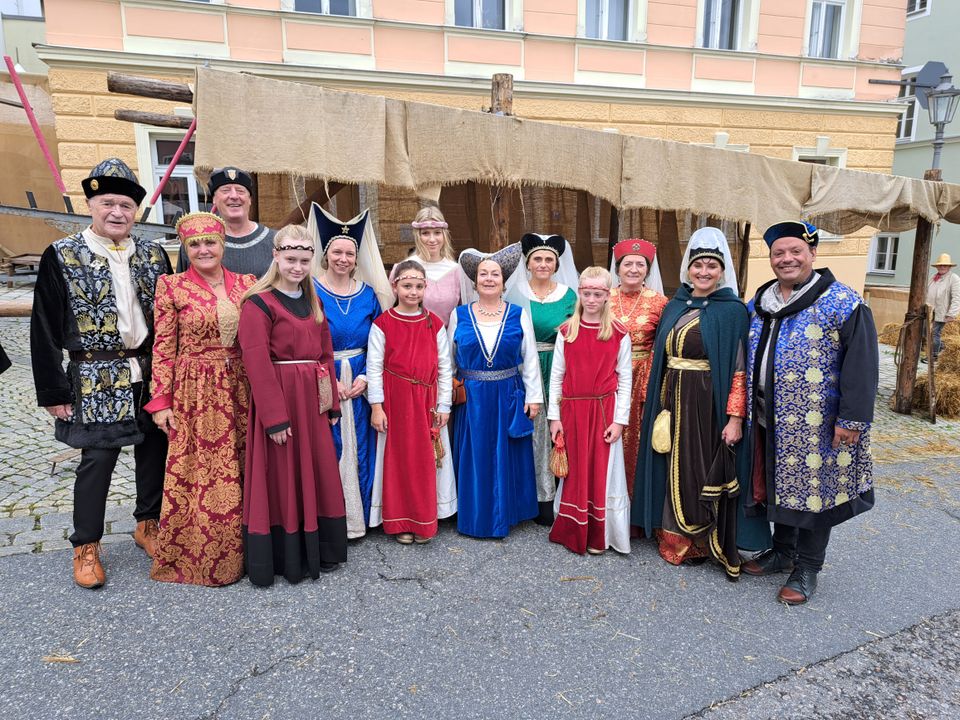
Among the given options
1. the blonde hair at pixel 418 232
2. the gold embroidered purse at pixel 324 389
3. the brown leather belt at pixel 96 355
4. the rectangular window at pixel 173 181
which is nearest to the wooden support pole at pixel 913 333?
the blonde hair at pixel 418 232

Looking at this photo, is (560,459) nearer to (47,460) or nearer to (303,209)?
(303,209)

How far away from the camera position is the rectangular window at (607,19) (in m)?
10.2

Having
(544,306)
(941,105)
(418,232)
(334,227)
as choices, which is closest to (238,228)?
(334,227)

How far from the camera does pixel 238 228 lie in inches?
134

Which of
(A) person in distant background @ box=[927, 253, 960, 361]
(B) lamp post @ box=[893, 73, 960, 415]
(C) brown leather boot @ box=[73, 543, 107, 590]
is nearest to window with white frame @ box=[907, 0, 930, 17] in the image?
(A) person in distant background @ box=[927, 253, 960, 361]

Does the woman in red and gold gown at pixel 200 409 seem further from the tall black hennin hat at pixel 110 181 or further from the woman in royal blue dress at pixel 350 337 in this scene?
the woman in royal blue dress at pixel 350 337

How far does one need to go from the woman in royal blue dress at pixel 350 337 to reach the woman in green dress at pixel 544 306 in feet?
2.75

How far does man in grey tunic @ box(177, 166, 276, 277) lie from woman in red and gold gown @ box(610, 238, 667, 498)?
1.99m

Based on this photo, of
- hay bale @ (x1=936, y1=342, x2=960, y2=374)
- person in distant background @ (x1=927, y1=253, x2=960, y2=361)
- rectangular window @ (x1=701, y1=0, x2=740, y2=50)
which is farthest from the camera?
rectangular window @ (x1=701, y1=0, x2=740, y2=50)

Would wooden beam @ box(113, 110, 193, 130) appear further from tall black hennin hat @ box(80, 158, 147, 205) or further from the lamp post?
the lamp post

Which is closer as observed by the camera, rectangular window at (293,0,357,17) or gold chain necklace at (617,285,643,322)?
gold chain necklace at (617,285,643,322)

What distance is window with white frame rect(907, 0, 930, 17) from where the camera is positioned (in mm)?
18250

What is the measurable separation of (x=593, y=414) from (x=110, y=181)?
2.60 meters

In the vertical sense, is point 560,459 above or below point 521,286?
below
